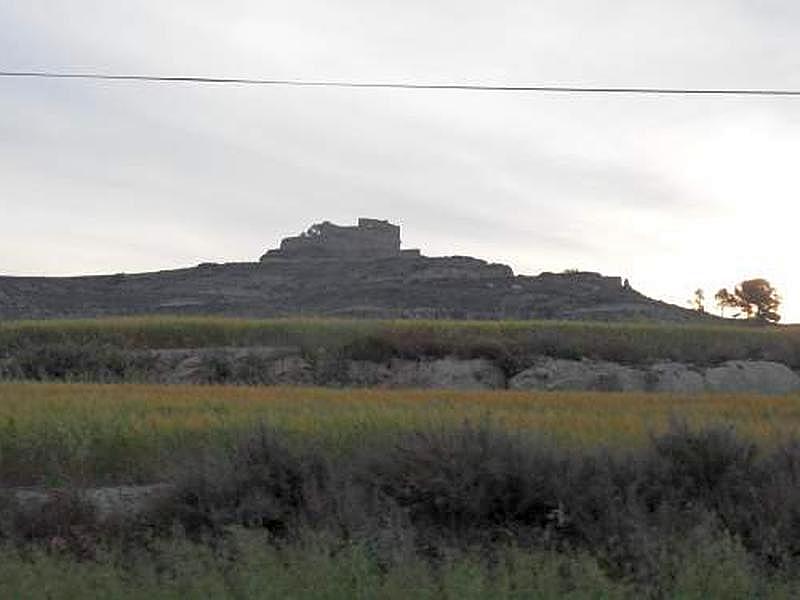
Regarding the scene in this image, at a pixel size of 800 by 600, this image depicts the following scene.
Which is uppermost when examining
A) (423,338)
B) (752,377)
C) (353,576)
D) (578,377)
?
(423,338)

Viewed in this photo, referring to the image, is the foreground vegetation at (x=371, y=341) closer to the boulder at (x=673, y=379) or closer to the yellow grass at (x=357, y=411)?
the boulder at (x=673, y=379)

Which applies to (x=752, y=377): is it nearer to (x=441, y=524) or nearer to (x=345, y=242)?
(x=441, y=524)

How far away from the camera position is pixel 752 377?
32.7m

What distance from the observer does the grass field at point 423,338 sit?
32.4 meters

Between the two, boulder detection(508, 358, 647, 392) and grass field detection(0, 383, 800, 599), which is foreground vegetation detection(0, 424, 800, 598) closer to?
grass field detection(0, 383, 800, 599)

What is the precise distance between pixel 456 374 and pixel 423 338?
2.20 m

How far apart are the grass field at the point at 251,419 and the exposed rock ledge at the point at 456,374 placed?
377 inches

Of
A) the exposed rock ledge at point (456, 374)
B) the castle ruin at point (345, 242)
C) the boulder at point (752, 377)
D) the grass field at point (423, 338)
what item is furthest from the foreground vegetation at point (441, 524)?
the castle ruin at point (345, 242)

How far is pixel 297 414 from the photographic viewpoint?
16.3m

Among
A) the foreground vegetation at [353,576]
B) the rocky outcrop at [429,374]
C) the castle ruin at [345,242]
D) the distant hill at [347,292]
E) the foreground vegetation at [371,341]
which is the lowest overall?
the foreground vegetation at [353,576]

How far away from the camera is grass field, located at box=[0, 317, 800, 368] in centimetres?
3241

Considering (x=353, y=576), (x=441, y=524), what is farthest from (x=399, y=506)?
(x=353, y=576)

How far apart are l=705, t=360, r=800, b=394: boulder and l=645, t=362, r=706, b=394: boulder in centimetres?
29

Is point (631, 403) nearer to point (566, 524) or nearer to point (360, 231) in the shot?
point (566, 524)
